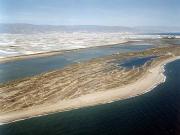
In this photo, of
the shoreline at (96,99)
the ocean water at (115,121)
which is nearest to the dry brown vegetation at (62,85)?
the shoreline at (96,99)

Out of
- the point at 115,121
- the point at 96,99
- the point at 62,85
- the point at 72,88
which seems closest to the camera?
the point at 115,121

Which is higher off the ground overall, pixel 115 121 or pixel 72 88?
pixel 72 88

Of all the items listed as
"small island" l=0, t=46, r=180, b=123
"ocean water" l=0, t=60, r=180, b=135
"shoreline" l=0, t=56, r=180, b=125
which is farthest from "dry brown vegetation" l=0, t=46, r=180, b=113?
"ocean water" l=0, t=60, r=180, b=135

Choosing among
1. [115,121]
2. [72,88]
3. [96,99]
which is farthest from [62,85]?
[115,121]

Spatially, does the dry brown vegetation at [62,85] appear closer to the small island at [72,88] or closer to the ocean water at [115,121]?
the small island at [72,88]

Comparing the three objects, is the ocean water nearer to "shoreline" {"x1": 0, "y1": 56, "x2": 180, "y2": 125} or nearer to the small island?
"shoreline" {"x1": 0, "y1": 56, "x2": 180, "y2": 125}

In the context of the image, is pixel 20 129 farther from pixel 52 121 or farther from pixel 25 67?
pixel 25 67

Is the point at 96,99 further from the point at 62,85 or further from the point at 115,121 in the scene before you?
the point at 115,121
